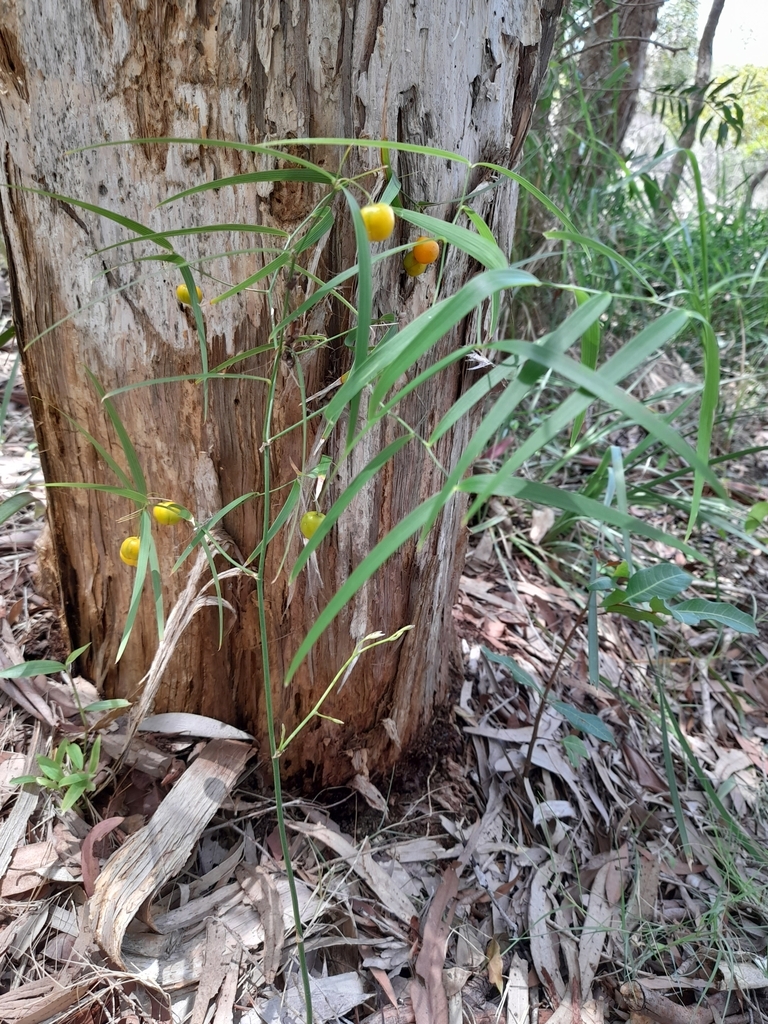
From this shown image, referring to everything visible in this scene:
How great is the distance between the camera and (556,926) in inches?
42.8

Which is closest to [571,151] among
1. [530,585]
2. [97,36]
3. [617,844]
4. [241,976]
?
[530,585]

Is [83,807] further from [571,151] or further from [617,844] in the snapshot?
[571,151]

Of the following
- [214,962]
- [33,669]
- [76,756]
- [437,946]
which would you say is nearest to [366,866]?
[437,946]

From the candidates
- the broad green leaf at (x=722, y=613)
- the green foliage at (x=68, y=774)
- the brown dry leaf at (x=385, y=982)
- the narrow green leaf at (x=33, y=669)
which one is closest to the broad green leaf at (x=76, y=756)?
the green foliage at (x=68, y=774)

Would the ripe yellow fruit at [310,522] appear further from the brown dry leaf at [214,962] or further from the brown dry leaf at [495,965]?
the brown dry leaf at [495,965]

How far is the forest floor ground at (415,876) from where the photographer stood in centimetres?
93

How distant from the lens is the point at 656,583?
39.4 inches

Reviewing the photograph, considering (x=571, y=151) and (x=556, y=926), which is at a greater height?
(x=571, y=151)

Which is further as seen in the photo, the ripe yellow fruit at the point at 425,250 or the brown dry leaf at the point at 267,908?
the brown dry leaf at the point at 267,908

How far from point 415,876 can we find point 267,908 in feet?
0.83

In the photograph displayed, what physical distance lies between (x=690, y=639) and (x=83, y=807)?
1478mm

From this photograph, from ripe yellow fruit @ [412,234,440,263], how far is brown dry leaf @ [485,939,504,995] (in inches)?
40.5

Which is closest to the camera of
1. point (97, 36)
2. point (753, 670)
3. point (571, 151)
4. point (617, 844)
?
point (97, 36)

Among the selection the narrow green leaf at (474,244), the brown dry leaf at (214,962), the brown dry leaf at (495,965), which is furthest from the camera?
the brown dry leaf at (495,965)
